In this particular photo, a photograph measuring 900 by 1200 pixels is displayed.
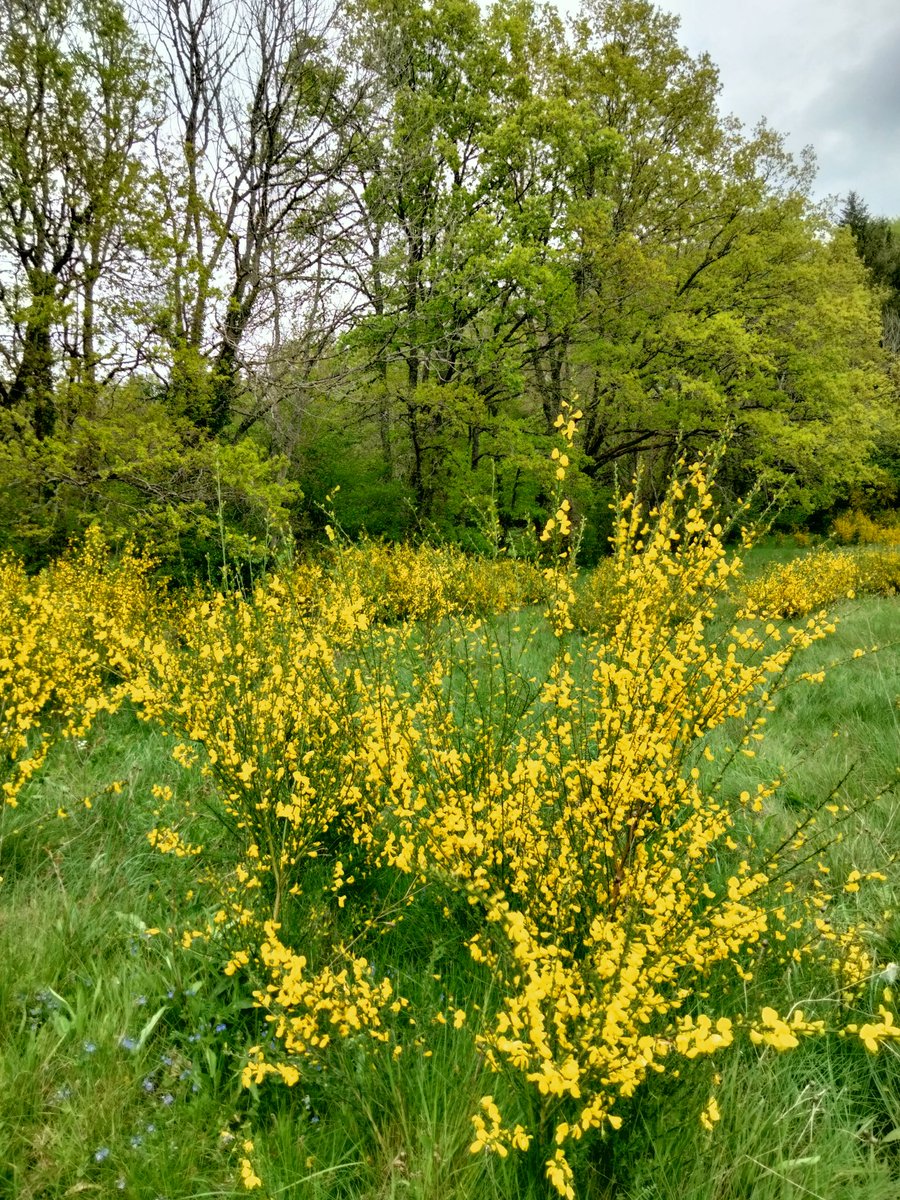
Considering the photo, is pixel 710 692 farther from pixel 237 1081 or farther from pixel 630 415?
pixel 630 415

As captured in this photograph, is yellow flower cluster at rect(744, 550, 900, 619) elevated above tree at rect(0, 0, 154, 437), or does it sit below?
below

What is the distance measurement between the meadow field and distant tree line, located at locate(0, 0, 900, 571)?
4.50 meters

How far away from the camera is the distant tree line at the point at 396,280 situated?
7266mm

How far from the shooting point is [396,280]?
1127cm

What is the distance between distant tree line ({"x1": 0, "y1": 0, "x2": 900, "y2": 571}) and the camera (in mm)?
7266

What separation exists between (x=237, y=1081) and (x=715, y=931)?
1.47 m

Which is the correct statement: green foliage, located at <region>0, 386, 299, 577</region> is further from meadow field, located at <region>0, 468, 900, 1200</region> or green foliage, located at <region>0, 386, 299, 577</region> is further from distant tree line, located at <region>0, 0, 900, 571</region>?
meadow field, located at <region>0, 468, 900, 1200</region>

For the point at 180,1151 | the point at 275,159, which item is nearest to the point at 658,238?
the point at 275,159

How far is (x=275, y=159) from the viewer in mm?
8727

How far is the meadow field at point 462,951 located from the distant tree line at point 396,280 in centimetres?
450

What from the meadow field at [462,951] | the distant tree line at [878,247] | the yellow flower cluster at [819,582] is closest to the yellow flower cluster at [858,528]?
the yellow flower cluster at [819,582]

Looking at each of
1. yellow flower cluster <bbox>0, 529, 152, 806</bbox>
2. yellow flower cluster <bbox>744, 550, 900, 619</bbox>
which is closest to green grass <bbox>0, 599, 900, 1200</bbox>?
yellow flower cluster <bbox>0, 529, 152, 806</bbox>

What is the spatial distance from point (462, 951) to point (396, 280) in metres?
11.7

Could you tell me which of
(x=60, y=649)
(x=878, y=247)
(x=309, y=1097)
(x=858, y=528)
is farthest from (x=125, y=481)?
(x=878, y=247)
